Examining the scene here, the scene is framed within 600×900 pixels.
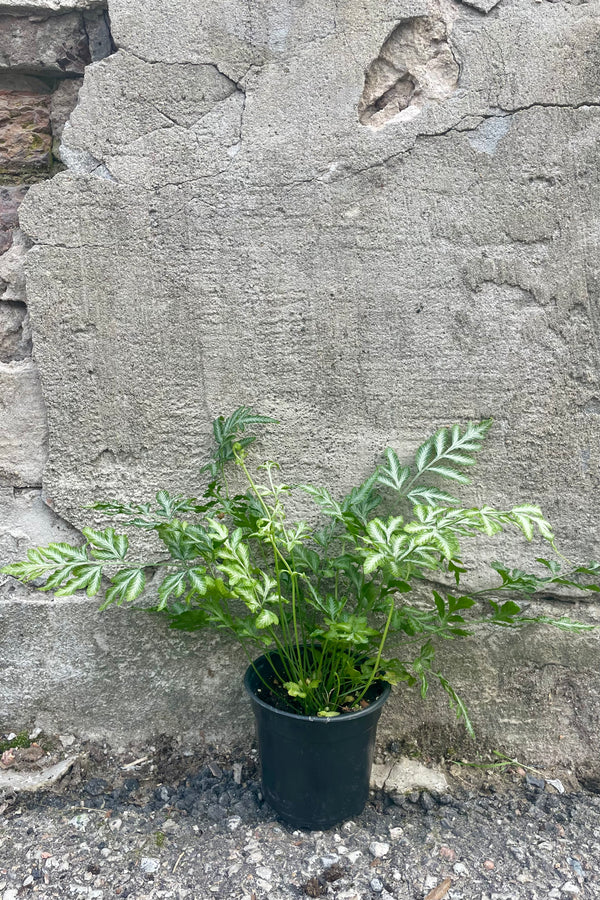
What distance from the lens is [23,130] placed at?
192cm

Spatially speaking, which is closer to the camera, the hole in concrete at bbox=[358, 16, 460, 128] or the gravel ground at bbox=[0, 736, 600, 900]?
the gravel ground at bbox=[0, 736, 600, 900]

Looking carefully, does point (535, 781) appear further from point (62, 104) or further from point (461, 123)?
point (62, 104)

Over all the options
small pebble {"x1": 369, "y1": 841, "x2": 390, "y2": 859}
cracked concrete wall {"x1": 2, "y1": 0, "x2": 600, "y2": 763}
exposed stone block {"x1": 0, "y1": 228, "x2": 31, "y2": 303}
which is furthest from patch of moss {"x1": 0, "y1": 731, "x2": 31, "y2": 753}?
exposed stone block {"x1": 0, "y1": 228, "x2": 31, "y2": 303}

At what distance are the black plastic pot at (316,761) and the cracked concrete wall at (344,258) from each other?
0.40 metres

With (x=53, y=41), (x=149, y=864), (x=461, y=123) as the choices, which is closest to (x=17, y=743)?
(x=149, y=864)

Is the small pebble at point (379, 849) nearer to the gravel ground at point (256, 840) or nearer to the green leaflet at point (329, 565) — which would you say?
the gravel ground at point (256, 840)

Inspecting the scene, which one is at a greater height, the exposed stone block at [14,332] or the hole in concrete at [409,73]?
the hole in concrete at [409,73]

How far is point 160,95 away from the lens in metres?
1.74

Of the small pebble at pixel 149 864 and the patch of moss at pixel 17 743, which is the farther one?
the patch of moss at pixel 17 743

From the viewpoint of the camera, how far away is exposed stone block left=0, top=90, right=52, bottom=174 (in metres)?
1.91

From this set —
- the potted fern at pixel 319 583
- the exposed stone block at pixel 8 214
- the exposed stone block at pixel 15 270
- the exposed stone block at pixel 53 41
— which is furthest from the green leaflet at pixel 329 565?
the exposed stone block at pixel 53 41

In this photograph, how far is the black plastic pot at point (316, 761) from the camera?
158 centimetres

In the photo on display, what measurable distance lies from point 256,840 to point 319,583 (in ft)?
2.19

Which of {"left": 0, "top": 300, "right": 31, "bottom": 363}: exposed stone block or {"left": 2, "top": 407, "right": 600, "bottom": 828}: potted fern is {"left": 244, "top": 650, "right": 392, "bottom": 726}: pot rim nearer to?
{"left": 2, "top": 407, "right": 600, "bottom": 828}: potted fern
